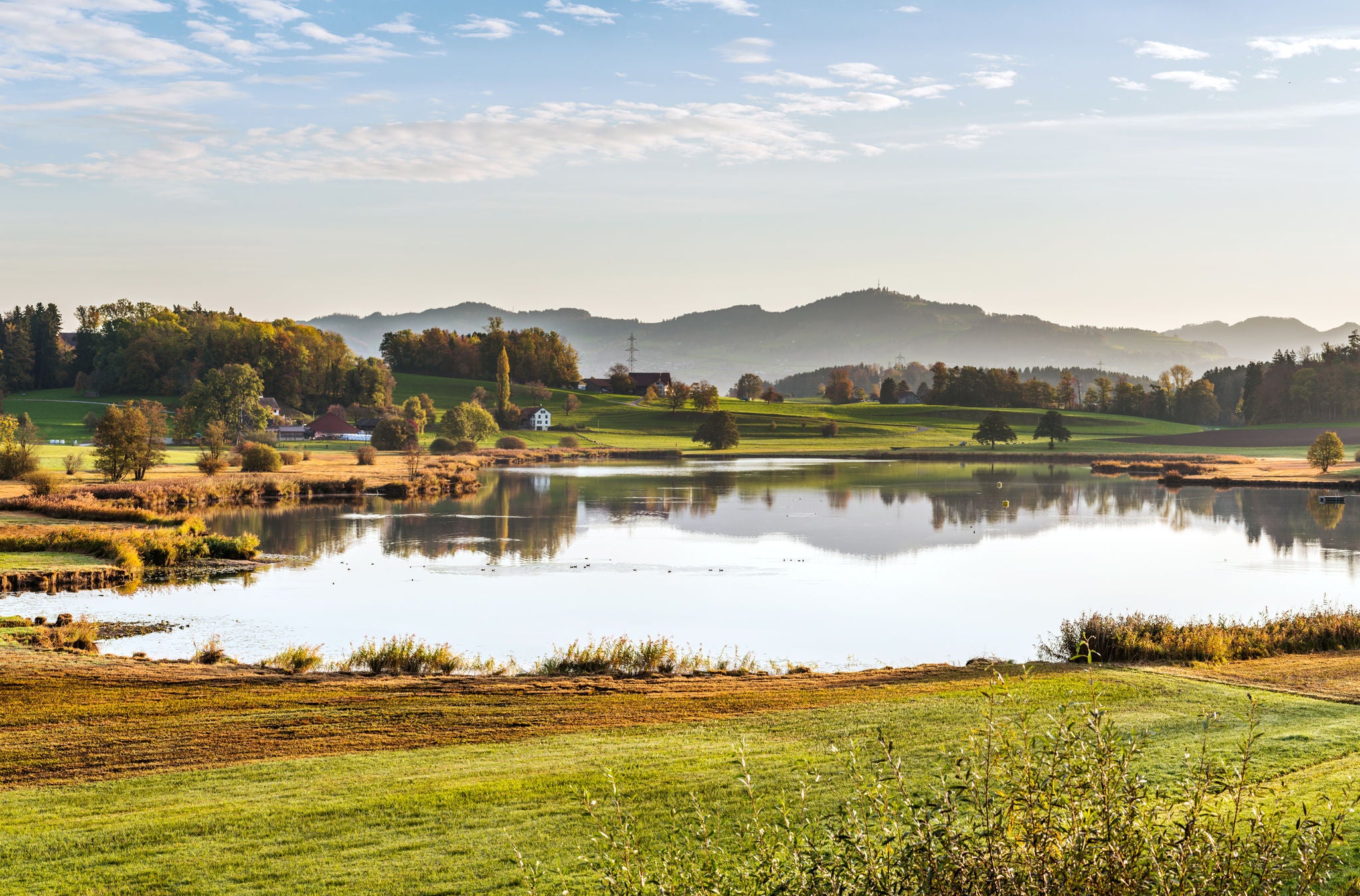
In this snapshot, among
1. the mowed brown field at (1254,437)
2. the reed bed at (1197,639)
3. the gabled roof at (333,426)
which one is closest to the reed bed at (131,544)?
the reed bed at (1197,639)

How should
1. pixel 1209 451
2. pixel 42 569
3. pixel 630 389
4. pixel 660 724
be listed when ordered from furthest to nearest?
pixel 630 389 → pixel 1209 451 → pixel 42 569 → pixel 660 724

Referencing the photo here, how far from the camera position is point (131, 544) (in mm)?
31594

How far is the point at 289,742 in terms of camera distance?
12.4 metres

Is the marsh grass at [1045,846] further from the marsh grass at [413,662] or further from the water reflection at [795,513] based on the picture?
the water reflection at [795,513]

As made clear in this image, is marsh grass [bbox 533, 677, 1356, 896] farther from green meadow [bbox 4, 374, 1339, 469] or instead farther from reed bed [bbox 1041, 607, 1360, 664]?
green meadow [bbox 4, 374, 1339, 469]

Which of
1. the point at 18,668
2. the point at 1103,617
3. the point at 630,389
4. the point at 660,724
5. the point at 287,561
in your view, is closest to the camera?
the point at 660,724

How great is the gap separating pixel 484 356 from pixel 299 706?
145584 millimetres

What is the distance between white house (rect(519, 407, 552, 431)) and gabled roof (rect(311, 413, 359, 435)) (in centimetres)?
1983

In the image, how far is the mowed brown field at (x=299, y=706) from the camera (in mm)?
11844

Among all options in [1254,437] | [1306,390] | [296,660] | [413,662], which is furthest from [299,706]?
[1306,390]

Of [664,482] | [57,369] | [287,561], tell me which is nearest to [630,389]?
[57,369]

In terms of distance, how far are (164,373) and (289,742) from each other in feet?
416

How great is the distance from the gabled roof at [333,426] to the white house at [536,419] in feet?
65.1

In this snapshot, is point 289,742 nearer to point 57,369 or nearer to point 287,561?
point 287,561
